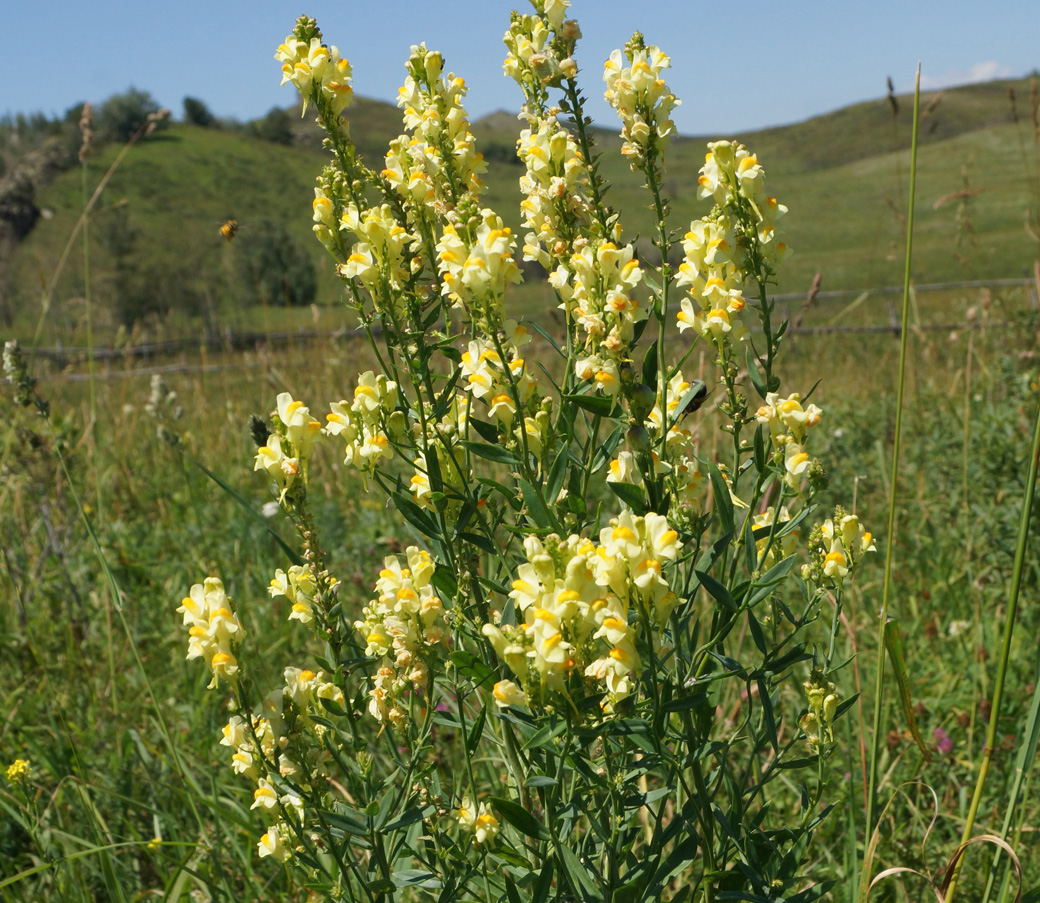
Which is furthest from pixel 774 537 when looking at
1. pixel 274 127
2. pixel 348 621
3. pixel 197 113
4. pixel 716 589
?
pixel 197 113

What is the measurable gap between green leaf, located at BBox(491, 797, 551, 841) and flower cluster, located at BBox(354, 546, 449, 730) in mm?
242

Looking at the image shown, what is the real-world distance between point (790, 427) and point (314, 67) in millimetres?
961

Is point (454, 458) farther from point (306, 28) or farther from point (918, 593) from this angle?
point (918, 593)

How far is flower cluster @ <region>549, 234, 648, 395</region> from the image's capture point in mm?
1245

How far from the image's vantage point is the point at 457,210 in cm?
137

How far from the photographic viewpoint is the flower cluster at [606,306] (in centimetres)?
125

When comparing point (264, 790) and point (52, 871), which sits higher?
point (264, 790)

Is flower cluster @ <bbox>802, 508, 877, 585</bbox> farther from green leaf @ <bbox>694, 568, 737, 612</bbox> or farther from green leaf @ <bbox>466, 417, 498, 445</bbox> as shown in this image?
green leaf @ <bbox>466, 417, 498, 445</bbox>

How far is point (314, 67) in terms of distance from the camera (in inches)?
56.6

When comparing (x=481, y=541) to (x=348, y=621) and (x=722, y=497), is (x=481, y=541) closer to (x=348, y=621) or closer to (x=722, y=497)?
(x=722, y=497)

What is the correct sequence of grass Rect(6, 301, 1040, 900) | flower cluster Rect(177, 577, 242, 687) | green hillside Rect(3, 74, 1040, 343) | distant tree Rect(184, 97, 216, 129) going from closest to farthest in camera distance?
1. flower cluster Rect(177, 577, 242, 687)
2. grass Rect(6, 301, 1040, 900)
3. green hillside Rect(3, 74, 1040, 343)
4. distant tree Rect(184, 97, 216, 129)

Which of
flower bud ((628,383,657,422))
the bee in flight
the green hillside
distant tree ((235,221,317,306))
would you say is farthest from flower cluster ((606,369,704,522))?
distant tree ((235,221,317,306))

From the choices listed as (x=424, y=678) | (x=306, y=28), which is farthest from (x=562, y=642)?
(x=306, y=28)

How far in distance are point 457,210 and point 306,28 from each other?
0.43m
